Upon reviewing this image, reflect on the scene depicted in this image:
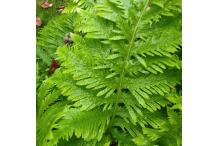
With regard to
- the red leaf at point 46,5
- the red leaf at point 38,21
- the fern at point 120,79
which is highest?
the red leaf at point 46,5

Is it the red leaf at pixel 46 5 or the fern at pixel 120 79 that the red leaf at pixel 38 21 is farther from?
the fern at pixel 120 79

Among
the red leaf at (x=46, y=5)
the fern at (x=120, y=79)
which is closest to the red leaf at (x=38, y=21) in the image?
the red leaf at (x=46, y=5)

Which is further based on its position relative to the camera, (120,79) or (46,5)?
(46,5)

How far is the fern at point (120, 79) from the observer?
1503mm

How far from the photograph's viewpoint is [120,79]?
155 cm

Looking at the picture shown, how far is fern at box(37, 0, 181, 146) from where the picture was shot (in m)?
1.50

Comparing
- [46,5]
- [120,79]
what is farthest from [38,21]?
[120,79]

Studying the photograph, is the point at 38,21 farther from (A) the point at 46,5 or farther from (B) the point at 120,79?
(B) the point at 120,79

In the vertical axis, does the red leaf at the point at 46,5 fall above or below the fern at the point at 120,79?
above

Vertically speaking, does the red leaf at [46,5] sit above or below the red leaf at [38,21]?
above

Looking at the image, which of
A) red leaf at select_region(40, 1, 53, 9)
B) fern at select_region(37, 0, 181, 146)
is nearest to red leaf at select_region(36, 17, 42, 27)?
red leaf at select_region(40, 1, 53, 9)

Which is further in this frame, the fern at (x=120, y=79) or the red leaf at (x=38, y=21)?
the red leaf at (x=38, y=21)
